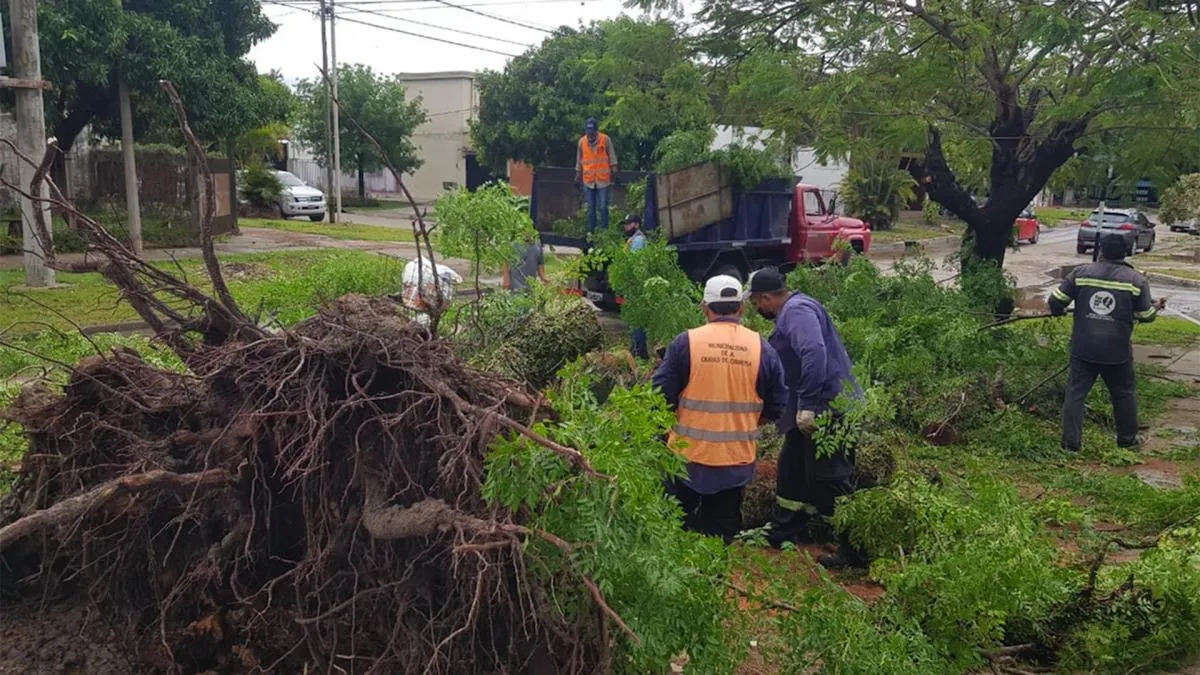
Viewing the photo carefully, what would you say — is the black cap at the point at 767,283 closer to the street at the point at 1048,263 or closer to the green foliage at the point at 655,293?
the green foliage at the point at 655,293

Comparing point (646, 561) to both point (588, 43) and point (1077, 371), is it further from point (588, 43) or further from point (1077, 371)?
point (588, 43)

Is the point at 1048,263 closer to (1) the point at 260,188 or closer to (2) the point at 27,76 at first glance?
(1) the point at 260,188

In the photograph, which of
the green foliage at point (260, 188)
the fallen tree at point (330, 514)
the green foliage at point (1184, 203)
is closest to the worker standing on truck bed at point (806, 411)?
the fallen tree at point (330, 514)

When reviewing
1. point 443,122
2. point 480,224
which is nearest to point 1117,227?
point 480,224

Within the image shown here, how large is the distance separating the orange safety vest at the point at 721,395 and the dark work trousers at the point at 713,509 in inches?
9.7

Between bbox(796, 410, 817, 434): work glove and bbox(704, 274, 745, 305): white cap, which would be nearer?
bbox(704, 274, 745, 305): white cap

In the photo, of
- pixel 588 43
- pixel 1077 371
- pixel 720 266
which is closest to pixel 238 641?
pixel 1077 371

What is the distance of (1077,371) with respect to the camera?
25.1ft

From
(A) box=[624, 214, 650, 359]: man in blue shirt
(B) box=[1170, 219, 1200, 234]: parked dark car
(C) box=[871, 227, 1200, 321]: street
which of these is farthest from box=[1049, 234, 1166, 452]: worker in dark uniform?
(B) box=[1170, 219, 1200, 234]: parked dark car

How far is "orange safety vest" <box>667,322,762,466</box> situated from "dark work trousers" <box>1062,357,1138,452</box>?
158 inches

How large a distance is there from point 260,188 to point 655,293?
2514 centimetres

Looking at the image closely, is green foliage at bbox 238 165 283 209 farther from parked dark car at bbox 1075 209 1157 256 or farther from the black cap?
the black cap

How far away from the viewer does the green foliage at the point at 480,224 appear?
22.4 feet

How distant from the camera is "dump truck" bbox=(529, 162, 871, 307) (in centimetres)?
1198
